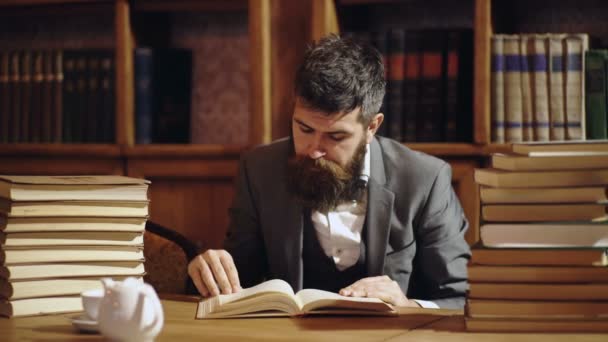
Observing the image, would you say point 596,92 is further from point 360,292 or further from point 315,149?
point 360,292

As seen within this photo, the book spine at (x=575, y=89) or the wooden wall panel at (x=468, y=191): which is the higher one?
the book spine at (x=575, y=89)

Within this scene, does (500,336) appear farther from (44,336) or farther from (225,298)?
(44,336)

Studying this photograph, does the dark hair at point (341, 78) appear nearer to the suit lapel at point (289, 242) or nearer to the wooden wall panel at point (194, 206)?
the suit lapel at point (289, 242)

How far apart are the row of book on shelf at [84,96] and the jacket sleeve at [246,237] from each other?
2.43 ft

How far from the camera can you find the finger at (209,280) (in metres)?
1.72

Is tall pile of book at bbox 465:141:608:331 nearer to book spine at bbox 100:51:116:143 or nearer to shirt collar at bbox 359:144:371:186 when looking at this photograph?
shirt collar at bbox 359:144:371:186

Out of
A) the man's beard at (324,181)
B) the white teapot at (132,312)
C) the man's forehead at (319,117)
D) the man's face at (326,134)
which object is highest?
the man's forehead at (319,117)

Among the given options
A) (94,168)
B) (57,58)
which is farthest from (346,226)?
(57,58)

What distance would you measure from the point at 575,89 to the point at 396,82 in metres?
0.54

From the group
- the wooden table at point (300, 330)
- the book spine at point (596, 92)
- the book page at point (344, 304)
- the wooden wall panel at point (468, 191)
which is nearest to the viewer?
the wooden table at point (300, 330)

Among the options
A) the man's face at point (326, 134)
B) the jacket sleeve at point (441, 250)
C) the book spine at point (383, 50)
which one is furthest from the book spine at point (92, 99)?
the jacket sleeve at point (441, 250)

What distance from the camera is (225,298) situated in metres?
1.64

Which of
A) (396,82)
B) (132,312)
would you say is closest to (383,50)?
(396,82)

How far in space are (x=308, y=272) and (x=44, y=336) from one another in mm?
927
